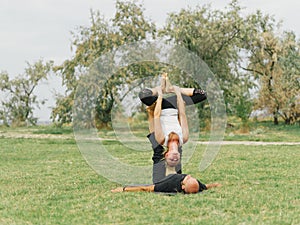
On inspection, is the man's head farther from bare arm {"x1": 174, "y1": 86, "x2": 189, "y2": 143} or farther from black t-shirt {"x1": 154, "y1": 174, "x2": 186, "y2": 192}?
bare arm {"x1": 174, "y1": 86, "x2": 189, "y2": 143}

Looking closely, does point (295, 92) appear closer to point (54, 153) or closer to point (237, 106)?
point (237, 106)

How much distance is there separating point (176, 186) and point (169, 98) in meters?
1.28

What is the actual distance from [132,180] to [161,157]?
871 millimetres

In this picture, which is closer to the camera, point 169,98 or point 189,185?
point 189,185

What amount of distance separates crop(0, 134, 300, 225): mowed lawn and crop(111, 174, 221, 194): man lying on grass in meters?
0.17

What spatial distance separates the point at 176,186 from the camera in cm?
643

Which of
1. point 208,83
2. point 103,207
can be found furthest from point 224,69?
point 103,207

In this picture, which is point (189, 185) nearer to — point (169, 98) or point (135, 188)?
point (135, 188)

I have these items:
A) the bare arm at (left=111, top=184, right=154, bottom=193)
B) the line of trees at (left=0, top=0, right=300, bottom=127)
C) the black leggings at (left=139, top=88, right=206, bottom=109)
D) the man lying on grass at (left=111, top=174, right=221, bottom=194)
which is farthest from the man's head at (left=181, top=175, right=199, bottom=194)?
the line of trees at (left=0, top=0, right=300, bottom=127)

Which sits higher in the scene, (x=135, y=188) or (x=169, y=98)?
(x=169, y=98)

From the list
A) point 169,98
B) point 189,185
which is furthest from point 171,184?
point 169,98

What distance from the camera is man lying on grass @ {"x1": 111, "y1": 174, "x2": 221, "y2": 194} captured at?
6.34m

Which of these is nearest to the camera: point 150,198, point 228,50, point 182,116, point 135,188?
point 150,198

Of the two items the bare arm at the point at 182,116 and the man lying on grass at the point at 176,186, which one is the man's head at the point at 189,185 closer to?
the man lying on grass at the point at 176,186
